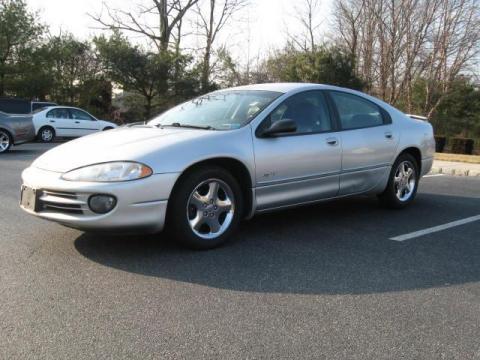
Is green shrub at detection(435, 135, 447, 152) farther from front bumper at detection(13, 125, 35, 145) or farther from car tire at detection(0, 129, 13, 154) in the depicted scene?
car tire at detection(0, 129, 13, 154)

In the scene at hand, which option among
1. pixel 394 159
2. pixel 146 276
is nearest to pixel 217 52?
pixel 394 159

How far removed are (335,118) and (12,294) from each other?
11.6 feet

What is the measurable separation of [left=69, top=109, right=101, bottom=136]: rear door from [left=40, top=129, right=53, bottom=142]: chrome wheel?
1011 mm

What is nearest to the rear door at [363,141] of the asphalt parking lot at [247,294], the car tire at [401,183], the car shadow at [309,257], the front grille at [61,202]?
the car tire at [401,183]

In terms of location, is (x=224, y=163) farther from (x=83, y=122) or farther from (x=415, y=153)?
(x=83, y=122)

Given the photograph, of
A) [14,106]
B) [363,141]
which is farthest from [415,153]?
[14,106]

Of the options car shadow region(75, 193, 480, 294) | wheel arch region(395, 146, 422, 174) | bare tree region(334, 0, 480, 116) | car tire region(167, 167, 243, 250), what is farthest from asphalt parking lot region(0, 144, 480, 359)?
bare tree region(334, 0, 480, 116)

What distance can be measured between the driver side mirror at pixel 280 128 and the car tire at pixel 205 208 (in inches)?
21.5

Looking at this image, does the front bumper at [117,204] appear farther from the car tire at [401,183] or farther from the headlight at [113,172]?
the car tire at [401,183]

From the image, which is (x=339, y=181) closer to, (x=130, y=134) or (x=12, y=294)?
(x=130, y=134)

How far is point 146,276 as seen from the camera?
3723 mm

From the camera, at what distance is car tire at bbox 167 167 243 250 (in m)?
4.20

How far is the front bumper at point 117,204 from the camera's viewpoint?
3.92 metres

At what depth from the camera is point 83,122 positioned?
782 inches
